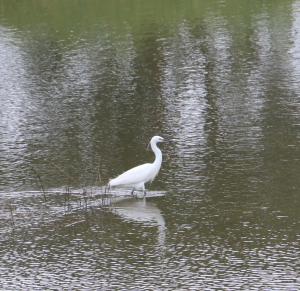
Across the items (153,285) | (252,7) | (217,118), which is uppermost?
(252,7)

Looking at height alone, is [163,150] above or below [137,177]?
above

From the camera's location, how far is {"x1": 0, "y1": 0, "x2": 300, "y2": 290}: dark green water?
37.6 ft

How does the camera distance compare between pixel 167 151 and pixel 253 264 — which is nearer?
pixel 253 264

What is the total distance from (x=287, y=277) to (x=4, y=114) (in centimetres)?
1202

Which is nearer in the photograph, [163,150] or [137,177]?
[137,177]

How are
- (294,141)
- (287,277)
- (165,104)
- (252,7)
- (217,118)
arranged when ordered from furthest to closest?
(252,7)
(165,104)
(217,118)
(294,141)
(287,277)

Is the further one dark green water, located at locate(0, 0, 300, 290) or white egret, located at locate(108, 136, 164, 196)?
white egret, located at locate(108, 136, 164, 196)

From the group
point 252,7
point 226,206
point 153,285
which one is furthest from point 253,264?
point 252,7

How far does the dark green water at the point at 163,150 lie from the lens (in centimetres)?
1146

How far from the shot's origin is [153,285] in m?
10.7

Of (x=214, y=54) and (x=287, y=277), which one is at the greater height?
(x=214, y=54)

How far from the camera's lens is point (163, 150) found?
1714cm

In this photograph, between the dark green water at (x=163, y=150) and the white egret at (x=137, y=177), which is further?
the white egret at (x=137, y=177)

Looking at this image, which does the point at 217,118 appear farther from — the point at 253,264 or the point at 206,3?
the point at 206,3
